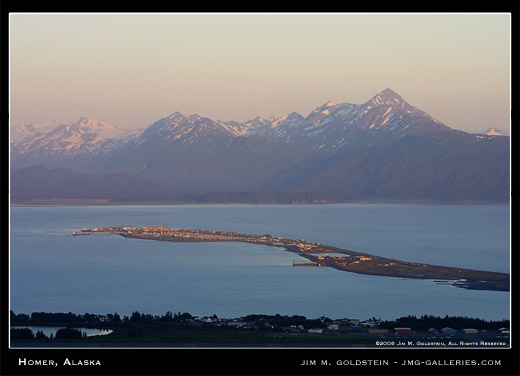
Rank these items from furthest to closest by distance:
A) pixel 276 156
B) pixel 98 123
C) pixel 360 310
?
pixel 98 123 < pixel 276 156 < pixel 360 310

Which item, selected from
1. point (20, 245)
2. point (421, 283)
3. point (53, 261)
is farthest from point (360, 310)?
point (20, 245)

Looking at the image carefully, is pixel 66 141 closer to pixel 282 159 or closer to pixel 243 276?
pixel 282 159

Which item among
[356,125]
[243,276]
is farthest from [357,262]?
[356,125]

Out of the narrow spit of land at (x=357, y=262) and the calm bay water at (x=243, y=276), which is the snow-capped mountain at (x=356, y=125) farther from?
the narrow spit of land at (x=357, y=262)

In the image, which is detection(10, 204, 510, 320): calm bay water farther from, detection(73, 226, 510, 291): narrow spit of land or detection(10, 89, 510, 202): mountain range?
detection(10, 89, 510, 202): mountain range

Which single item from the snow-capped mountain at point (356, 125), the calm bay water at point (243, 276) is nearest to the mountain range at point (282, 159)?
the snow-capped mountain at point (356, 125)

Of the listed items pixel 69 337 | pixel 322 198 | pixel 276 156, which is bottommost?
pixel 69 337

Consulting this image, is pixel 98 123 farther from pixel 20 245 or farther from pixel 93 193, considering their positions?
pixel 20 245

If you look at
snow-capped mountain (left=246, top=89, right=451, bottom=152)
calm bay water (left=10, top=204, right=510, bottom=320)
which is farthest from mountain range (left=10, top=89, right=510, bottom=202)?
calm bay water (left=10, top=204, right=510, bottom=320)
